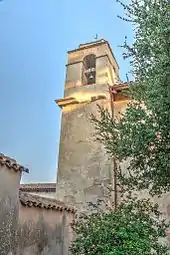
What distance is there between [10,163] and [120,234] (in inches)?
102

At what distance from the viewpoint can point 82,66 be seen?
1283cm

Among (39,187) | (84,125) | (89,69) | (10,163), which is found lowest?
(10,163)

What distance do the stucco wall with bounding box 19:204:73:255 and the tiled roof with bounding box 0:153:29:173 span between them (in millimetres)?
883

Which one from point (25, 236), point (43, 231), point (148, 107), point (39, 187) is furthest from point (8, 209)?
point (39, 187)

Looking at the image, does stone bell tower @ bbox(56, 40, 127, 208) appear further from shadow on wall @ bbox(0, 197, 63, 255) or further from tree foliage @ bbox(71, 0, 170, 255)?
tree foliage @ bbox(71, 0, 170, 255)

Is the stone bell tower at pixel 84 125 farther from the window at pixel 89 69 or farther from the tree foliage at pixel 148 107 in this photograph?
the tree foliage at pixel 148 107

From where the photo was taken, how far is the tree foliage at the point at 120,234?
6.14 meters

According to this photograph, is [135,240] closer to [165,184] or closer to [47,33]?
[165,184]

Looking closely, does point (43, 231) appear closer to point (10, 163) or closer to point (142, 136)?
point (10, 163)

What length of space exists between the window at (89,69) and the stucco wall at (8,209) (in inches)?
279

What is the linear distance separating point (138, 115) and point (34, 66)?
15675mm

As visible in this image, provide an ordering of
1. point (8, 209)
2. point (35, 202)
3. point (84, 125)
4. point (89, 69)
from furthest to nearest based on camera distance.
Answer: point (89, 69), point (84, 125), point (35, 202), point (8, 209)

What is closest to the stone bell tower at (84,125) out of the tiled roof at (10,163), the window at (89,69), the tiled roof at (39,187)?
the window at (89,69)

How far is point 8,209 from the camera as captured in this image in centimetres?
591
